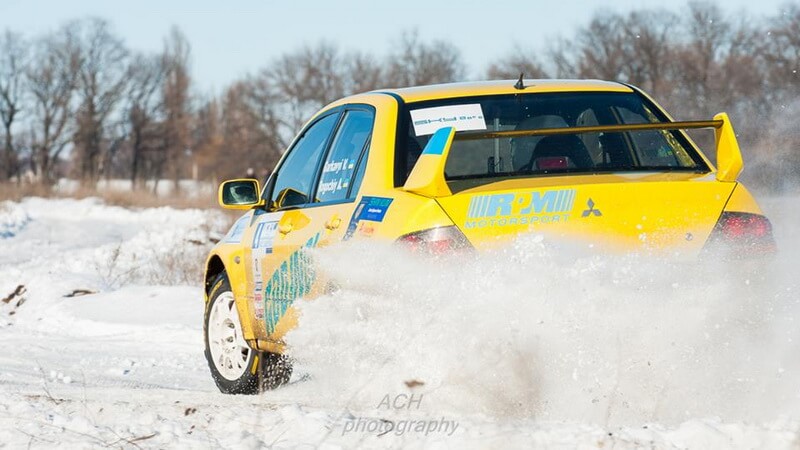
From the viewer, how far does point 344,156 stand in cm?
639

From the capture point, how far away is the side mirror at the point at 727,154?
17.8 ft

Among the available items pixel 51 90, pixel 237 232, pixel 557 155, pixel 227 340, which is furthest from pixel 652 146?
pixel 51 90

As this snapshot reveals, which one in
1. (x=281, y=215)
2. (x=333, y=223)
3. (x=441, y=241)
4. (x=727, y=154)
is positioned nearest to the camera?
(x=441, y=241)

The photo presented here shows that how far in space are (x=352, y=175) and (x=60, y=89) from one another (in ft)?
299

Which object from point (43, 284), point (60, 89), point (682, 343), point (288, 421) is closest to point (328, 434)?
point (288, 421)

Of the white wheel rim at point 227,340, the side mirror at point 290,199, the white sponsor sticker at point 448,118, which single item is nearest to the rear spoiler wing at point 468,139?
the white sponsor sticker at point 448,118

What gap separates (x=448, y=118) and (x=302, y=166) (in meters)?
1.35

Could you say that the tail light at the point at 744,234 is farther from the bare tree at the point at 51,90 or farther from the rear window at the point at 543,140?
the bare tree at the point at 51,90

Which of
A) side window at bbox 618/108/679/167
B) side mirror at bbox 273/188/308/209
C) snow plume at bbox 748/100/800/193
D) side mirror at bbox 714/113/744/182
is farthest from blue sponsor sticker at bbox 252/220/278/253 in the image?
snow plume at bbox 748/100/800/193

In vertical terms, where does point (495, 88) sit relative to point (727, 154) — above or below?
→ above

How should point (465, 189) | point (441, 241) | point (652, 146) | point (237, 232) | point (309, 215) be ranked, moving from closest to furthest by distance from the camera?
1. point (441, 241)
2. point (465, 189)
3. point (652, 146)
4. point (309, 215)
5. point (237, 232)

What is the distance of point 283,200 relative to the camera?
22.9ft

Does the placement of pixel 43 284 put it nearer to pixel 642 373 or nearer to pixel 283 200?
pixel 283 200

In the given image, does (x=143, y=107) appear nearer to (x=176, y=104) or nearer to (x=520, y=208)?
(x=176, y=104)
